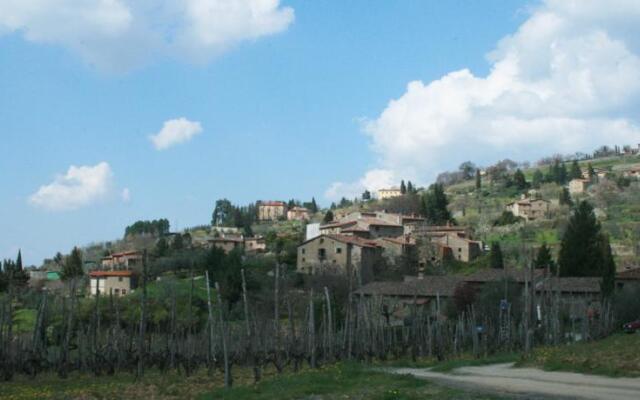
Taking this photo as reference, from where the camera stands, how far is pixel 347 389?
53.3 feet

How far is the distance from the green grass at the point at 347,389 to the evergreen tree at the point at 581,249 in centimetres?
4567

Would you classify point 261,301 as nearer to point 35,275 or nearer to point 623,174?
point 35,275

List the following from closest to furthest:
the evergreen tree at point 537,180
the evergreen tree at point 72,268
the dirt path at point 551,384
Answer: the dirt path at point 551,384, the evergreen tree at point 72,268, the evergreen tree at point 537,180

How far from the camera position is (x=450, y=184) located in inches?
6924

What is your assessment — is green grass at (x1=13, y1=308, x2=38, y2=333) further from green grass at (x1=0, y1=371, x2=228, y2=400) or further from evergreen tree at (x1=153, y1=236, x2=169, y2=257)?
evergreen tree at (x1=153, y1=236, x2=169, y2=257)

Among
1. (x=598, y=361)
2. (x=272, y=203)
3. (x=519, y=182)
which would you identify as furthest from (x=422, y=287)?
(x=272, y=203)

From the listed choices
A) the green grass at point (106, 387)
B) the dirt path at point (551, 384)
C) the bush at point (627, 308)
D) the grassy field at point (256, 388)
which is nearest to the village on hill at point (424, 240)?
the bush at point (627, 308)

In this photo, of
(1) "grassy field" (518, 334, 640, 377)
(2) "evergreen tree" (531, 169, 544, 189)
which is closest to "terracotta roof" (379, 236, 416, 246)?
(2) "evergreen tree" (531, 169, 544, 189)

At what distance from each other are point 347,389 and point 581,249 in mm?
50071

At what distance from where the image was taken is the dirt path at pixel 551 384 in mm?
13738

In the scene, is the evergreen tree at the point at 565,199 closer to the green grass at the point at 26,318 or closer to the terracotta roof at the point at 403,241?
the terracotta roof at the point at 403,241

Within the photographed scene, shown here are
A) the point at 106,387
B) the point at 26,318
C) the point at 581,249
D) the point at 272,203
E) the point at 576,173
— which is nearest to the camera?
the point at 106,387

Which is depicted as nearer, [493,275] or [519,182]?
[493,275]

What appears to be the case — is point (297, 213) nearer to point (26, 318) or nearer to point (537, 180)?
point (537, 180)
